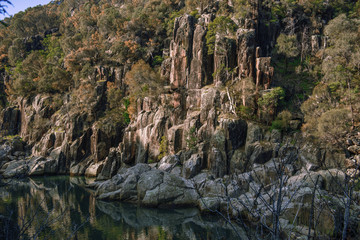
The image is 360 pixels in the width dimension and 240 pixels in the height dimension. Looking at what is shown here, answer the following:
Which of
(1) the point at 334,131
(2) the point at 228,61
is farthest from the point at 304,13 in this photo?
(1) the point at 334,131

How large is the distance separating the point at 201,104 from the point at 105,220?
69.2ft

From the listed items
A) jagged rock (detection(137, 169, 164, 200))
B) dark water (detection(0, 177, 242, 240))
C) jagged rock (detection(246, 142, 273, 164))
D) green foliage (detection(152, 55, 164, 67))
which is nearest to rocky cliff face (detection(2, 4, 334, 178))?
jagged rock (detection(246, 142, 273, 164))

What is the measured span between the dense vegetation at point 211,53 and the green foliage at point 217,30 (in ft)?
0.52

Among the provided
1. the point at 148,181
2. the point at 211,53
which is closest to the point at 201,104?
the point at 211,53

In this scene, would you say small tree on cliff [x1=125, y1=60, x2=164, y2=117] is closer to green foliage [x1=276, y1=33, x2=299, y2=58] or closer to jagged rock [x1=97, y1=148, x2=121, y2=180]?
jagged rock [x1=97, y1=148, x2=121, y2=180]

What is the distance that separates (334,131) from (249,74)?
15.4 m

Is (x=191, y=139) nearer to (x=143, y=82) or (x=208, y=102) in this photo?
(x=208, y=102)

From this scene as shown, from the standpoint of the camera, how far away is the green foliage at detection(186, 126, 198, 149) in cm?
3544

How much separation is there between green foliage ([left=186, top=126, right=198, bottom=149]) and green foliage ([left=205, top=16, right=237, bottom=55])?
1419 centimetres

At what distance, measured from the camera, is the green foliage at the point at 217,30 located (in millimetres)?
42438

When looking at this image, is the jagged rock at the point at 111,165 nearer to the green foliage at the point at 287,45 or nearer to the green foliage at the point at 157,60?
the green foliage at the point at 157,60

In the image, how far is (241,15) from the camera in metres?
44.2

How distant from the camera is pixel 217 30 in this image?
42750 mm

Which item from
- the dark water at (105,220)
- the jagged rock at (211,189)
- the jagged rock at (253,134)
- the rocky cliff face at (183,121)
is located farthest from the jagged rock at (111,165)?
the jagged rock at (253,134)
